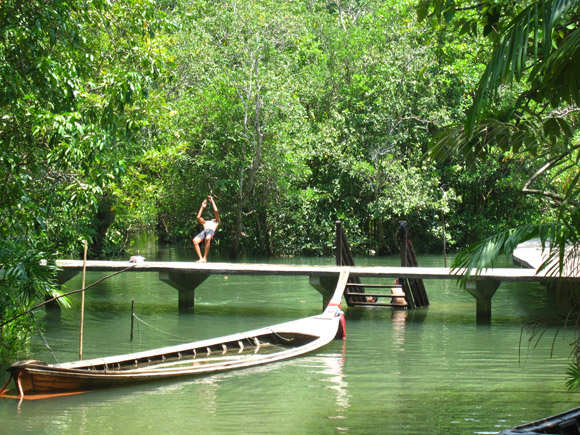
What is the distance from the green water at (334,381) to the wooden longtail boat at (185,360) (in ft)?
0.49

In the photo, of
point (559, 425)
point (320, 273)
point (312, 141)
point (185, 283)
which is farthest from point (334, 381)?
point (312, 141)

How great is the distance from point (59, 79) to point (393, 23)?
65.4 feet

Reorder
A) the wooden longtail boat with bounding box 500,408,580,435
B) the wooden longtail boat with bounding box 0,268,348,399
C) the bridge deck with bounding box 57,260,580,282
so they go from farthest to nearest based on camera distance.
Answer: the bridge deck with bounding box 57,260,580,282, the wooden longtail boat with bounding box 0,268,348,399, the wooden longtail boat with bounding box 500,408,580,435

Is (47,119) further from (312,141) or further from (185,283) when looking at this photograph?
(312,141)

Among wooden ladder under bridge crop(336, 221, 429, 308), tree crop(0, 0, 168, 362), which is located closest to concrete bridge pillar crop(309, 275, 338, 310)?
wooden ladder under bridge crop(336, 221, 429, 308)

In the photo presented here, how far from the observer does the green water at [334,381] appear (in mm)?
7402

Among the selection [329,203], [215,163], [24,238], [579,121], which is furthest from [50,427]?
[329,203]

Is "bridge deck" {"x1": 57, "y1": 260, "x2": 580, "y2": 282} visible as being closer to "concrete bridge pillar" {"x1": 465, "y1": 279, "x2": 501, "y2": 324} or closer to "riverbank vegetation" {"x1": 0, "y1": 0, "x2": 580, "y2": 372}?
"concrete bridge pillar" {"x1": 465, "y1": 279, "x2": 501, "y2": 324}

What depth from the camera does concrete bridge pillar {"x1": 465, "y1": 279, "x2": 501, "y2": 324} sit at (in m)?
13.4

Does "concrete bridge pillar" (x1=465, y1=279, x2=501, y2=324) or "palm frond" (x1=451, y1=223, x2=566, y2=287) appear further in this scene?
"concrete bridge pillar" (x1=465, y1=279, x2=501, y2=324)

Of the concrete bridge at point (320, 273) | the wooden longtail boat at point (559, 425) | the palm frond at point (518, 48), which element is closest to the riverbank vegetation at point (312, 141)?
the concrete bridge at point (320, 273)

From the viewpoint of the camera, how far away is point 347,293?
14.7 meters

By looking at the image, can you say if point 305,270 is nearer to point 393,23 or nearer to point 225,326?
point 225,326

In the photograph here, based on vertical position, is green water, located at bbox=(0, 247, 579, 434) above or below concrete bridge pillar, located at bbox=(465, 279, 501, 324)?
below
